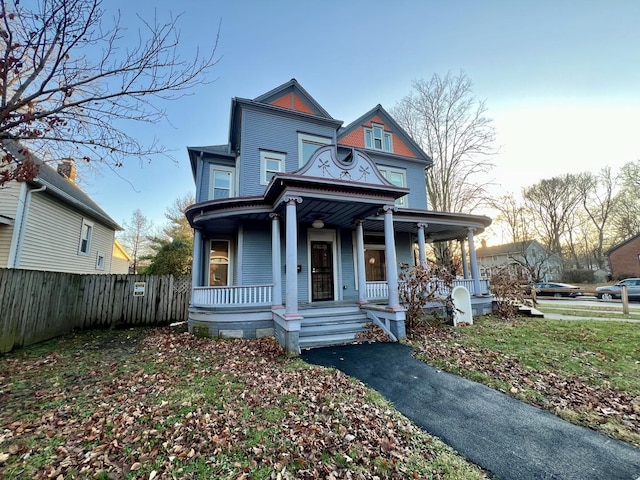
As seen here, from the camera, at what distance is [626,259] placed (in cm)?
2689

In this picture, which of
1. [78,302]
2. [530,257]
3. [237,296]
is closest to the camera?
[237,296]

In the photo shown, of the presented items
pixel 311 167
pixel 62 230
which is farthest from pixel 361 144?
pixel 62 230

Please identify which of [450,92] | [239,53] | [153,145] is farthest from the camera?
[450,92]

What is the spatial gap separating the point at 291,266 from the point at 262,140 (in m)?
5.97

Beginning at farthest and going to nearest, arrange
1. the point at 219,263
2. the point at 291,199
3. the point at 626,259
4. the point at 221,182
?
the point at 626,259
the point at 221,182
the point at 219,263
the point at 291,199

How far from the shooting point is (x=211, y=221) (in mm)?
8922

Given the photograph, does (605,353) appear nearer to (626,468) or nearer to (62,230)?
(626,468)

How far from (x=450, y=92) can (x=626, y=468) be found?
22.5 m

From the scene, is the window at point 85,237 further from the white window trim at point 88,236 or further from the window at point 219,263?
the window at point 219,263

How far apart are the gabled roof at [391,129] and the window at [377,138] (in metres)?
0.26

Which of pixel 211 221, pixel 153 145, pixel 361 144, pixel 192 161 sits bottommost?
pixel 211 221

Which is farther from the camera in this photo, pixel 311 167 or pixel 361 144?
pixel 361 144

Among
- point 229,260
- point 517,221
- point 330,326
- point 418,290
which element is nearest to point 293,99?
point 229,260

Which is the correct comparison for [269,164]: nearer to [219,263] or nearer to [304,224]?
[304,224]
